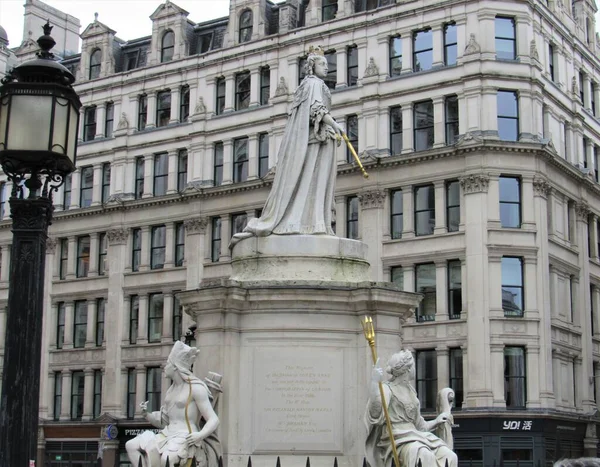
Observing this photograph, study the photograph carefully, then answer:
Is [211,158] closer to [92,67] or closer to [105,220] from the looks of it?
[105,220]

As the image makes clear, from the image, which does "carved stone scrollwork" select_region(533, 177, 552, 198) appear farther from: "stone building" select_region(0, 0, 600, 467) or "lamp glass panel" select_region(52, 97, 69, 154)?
"lamp glass panel" select_region(52, 97, 69, 154)

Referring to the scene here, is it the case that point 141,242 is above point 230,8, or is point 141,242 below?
below

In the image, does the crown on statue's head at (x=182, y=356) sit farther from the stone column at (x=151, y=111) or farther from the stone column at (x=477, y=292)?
the stone column at (x=151, y=111)

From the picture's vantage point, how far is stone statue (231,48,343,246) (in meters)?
16.0

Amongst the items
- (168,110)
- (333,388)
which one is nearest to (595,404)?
(168,110)

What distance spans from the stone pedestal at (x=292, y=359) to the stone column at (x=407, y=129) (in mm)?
35952

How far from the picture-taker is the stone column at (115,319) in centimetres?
5797

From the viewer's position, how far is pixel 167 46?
6194 centimetres

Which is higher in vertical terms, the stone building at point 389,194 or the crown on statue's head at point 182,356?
the stone building at point 389,194

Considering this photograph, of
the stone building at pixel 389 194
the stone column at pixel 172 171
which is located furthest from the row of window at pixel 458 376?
the stone column at pixel 172 171

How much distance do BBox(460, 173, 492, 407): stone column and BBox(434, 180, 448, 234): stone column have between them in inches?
40.2

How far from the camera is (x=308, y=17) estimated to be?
56.0 meters

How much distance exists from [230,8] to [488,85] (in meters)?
17.2

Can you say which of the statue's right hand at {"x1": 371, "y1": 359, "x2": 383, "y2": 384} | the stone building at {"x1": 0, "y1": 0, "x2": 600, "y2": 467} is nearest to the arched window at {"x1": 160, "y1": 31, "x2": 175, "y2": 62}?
the stone building at {"x1": 0, "y1": 0, "x2": 600, "y2": 467}
